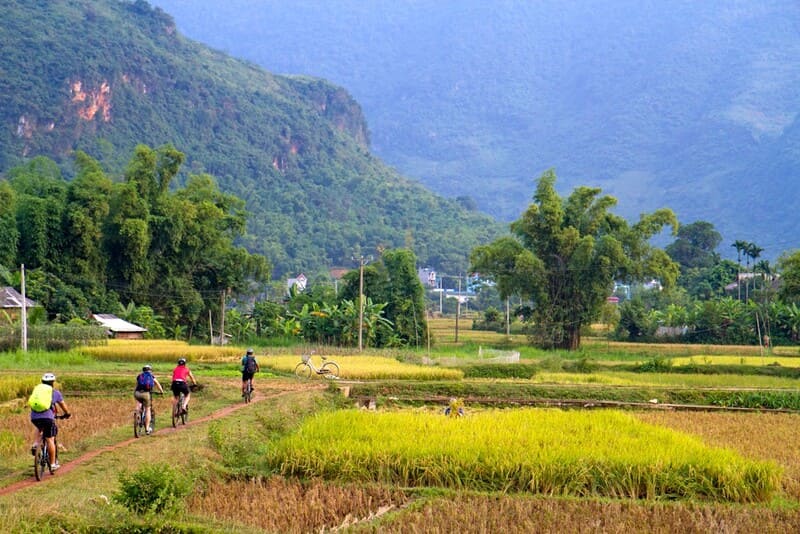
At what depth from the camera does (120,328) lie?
141ft

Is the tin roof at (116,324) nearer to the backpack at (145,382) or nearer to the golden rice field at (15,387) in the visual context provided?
the golden rice field at (15,387)

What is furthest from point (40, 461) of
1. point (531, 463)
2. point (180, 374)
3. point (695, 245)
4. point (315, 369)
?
point (695, 245)

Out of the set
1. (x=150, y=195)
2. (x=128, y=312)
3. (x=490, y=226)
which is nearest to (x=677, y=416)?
(x=128, y=312)

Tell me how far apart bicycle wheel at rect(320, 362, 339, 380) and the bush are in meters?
17.7

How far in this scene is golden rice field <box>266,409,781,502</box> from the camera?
40.0 ft

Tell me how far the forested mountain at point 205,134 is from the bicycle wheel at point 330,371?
77579 mm

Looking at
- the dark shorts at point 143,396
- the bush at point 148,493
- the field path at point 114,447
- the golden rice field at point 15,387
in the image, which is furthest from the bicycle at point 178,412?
the bush at point 148,493

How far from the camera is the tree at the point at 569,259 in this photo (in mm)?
48062

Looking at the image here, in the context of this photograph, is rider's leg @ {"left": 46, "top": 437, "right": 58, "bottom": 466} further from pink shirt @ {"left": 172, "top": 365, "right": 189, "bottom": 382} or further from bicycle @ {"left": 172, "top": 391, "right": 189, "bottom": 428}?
pink shirt @ {"left": 172, "top": 365, "right": 189, "bottom": 382}

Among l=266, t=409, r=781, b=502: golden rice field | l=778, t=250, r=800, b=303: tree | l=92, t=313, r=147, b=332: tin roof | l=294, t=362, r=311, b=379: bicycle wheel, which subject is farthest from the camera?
l=778, t=250, r=800, b=303: tree

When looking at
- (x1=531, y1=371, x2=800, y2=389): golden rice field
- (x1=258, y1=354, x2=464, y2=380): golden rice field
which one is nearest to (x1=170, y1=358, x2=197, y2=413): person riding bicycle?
(x1=258, y1=354, x2=464, y2=380): golden rice field

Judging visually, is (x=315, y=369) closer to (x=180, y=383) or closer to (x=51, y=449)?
(x=180, y=383)

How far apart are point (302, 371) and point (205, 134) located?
11905 cm

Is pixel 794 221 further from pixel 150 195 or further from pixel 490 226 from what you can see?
pixel 150 195
